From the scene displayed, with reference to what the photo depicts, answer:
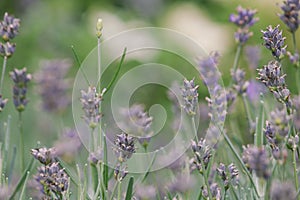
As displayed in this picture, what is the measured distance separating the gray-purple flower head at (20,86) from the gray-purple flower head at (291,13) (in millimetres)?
624

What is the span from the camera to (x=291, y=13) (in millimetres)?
1389

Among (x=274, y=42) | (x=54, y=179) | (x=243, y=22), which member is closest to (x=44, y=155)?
(x=54, y=179)

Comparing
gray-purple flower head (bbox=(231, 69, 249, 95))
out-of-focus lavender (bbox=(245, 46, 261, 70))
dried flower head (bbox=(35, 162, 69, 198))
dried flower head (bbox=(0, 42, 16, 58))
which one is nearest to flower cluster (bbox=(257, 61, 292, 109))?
dried flower head (bbox=(35, 162, 69, 198))

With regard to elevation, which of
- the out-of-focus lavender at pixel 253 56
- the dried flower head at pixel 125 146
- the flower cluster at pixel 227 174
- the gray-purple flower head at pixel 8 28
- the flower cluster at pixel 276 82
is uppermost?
the out-of-focus lavender at pixel 253 56

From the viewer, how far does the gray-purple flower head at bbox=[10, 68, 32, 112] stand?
1515 mm

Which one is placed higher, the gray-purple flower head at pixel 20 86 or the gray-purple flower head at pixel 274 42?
the gray-purple flower head at pixel 20 86

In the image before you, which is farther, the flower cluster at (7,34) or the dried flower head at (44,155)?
the flower cluster at (7,34)

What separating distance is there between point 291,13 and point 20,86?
2.20 feet

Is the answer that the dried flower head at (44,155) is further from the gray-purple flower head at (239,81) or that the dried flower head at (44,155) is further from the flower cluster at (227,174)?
the gray-purple flower head at (239,81)

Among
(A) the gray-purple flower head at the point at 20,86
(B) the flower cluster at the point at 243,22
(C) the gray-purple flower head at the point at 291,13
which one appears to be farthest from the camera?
(B) the flower cluster at the point at 243,22

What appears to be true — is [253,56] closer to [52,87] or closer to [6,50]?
[52,87]

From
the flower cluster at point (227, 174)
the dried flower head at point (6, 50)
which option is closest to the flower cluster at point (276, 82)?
the flower cluster at point (227, 174)

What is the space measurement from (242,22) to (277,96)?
64 centimetres

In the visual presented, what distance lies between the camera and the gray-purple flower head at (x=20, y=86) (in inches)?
59.6
